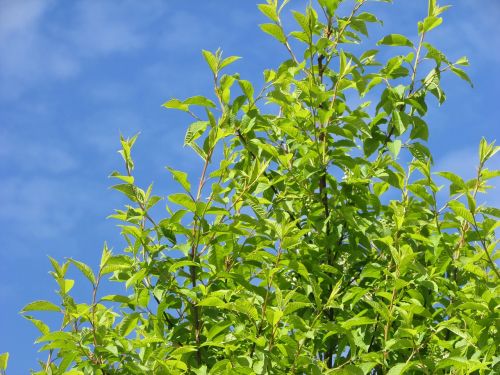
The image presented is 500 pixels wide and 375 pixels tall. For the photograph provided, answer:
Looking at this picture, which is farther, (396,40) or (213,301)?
(396,40)

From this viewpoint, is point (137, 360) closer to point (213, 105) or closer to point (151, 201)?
point (151, 201)

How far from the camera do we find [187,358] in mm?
5582

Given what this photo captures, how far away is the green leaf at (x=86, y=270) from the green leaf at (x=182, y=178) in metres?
0.95

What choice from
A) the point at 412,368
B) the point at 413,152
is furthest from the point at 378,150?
the point at 412,368

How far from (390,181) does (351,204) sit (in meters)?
0.41

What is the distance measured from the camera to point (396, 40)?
6988mm

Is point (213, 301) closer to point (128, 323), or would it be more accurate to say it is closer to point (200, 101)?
point (128, 323)

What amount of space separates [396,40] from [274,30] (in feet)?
3.89

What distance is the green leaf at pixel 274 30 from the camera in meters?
6.72

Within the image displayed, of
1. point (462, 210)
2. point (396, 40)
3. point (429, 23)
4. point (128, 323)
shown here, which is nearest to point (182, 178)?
point (128, 323)

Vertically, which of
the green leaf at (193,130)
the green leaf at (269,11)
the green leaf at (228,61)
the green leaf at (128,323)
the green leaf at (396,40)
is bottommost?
the green leaf at (128,323)

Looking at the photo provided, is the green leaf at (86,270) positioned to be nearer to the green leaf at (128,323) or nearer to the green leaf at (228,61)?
the green leaf at (128,323)

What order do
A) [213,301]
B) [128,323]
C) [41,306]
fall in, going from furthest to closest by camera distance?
[128,323]
[41,306]
[213,301]

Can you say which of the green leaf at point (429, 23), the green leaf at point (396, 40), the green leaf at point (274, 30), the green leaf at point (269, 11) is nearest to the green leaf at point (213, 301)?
the green leaf at point (274, 30)
